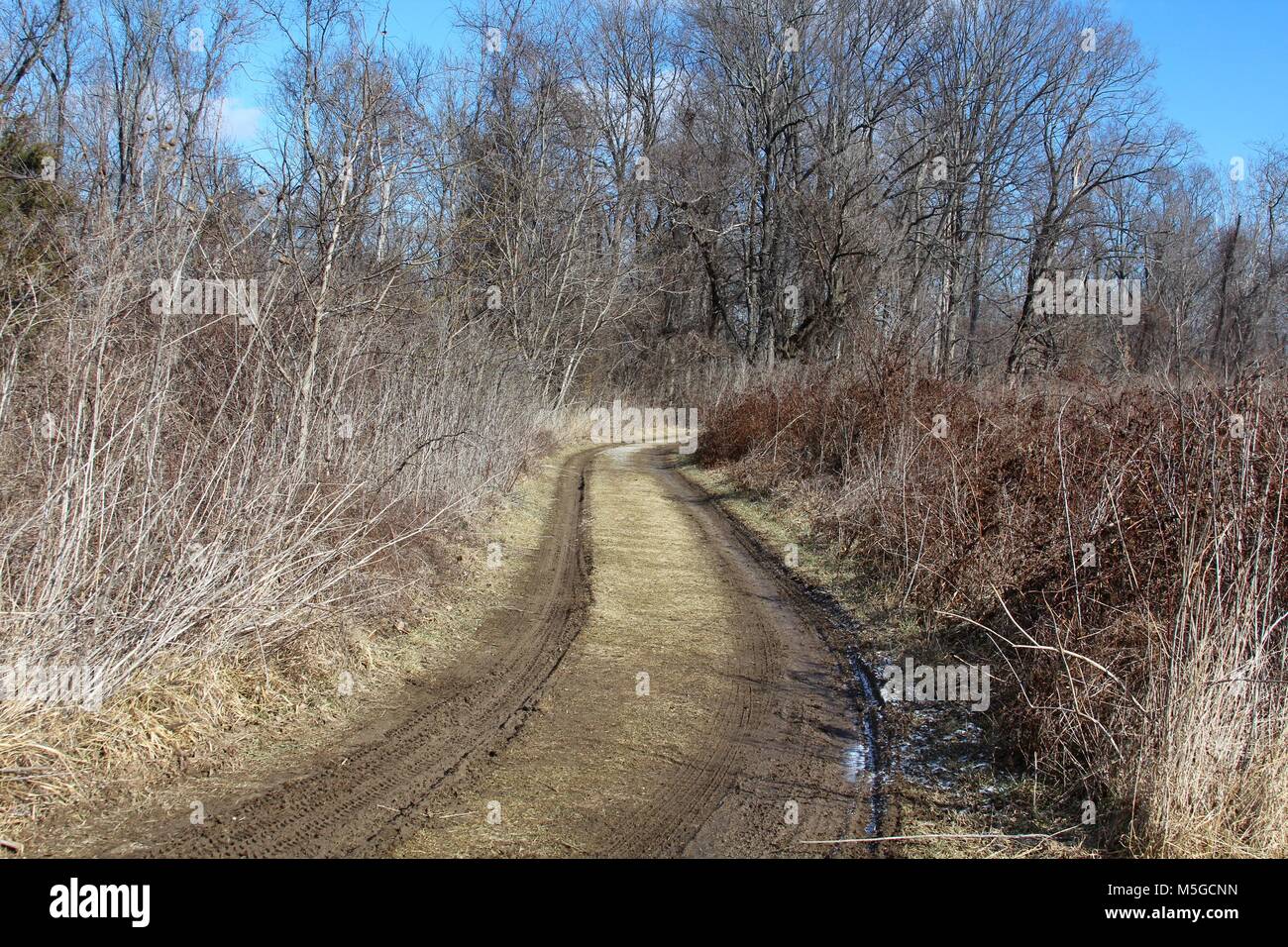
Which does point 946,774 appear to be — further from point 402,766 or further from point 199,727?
point 199,727

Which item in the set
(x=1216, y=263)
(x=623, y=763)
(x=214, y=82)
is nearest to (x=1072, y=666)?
(x=623, y=763)

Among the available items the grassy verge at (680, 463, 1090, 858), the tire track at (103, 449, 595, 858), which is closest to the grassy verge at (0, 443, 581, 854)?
the tire track at (103, 449, 595, 858)

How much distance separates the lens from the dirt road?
160 inches

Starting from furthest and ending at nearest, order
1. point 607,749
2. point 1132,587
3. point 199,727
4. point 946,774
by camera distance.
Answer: point 1132,587
point 607,749
point 946,774
point 199,727

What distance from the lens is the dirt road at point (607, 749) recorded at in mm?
4055

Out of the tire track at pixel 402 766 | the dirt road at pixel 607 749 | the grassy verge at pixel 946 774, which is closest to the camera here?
the tire track at pixel 402 766

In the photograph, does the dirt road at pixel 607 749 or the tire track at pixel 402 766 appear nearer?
the tire track at pixel 402 766

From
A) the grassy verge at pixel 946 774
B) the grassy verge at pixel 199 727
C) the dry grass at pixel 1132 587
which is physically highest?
the dry grass at pixel 1132 587

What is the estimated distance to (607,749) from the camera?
5137mm

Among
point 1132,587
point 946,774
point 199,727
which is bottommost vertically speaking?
point 946,774

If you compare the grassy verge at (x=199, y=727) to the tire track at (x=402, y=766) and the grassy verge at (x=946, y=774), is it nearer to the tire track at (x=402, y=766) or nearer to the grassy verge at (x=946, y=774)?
the tire track at (x=402, y=766)

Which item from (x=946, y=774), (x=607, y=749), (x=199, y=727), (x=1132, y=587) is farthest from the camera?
(x=1132, y=587)

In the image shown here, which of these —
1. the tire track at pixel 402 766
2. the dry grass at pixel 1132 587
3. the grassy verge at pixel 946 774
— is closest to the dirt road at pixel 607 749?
the tire track at pixel 402 766

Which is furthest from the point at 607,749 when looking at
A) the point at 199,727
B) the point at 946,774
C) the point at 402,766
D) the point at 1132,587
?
the point at 1132,587
